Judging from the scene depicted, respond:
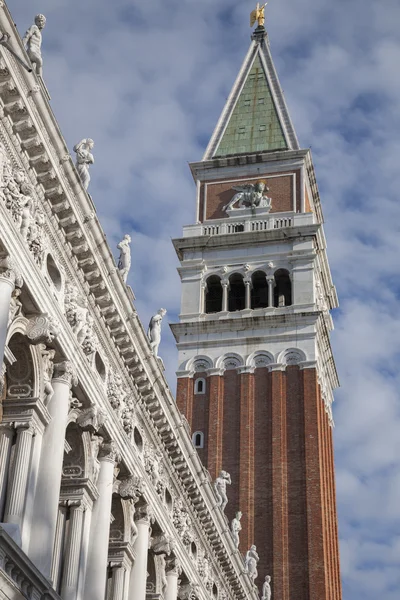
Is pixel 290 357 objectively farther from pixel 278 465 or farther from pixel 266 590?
pixel 266 590

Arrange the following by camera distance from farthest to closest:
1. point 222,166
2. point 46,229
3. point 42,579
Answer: point 222,166 < point 46,229 < point 42,579

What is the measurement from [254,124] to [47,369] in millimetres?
47637

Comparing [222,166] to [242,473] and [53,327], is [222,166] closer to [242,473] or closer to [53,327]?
[242,473]

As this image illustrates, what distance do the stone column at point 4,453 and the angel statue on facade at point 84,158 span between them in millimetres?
6708

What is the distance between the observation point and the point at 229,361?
60562 millimetres

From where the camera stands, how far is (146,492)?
1265 inches

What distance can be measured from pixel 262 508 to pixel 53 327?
33.4 meters

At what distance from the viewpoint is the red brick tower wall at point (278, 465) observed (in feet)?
176

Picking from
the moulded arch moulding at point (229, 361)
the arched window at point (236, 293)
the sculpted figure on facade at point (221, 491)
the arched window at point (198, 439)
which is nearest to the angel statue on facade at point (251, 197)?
the arched window at point (236, 293)

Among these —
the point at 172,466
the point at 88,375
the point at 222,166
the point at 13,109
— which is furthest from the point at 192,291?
the point at 13,109

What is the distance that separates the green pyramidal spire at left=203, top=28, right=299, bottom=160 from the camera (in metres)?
69.0

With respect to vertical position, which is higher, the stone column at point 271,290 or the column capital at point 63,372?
the stone column at point 271,290

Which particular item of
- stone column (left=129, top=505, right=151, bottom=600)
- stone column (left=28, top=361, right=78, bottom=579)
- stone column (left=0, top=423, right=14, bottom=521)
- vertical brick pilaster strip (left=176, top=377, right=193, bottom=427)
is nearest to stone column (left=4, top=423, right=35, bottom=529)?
stone column (left=0, top=423, right=14, bottom=521)

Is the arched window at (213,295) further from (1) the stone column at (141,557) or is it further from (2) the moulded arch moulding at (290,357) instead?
(1) the stone column at (141,557)
